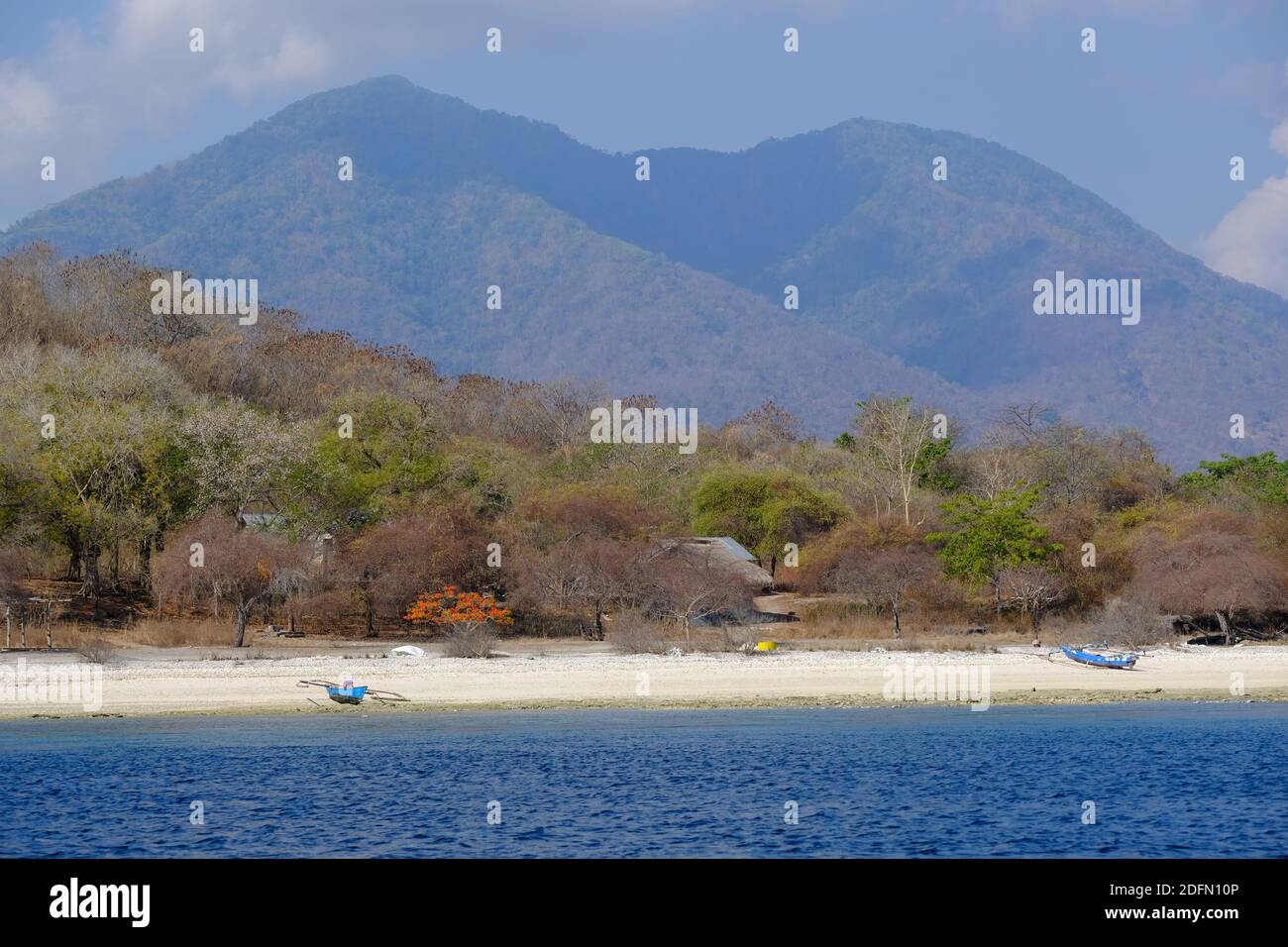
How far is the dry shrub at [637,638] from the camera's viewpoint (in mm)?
42219

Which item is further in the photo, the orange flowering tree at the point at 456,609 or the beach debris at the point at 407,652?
the orange flowering tree at the point at 456,609

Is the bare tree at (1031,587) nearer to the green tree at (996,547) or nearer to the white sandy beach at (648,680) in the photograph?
the green tree at (996,547)

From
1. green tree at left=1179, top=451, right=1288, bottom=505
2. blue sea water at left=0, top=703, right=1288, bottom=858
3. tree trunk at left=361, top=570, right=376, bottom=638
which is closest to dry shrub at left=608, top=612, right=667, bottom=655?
tree trunk at left=361, top=570, right=376, bottom=638

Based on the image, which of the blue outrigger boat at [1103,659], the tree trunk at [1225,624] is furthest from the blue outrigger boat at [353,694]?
the tree trunk at [1225,624]

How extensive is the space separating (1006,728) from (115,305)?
67626mm

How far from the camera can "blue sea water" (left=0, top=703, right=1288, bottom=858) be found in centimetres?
2017

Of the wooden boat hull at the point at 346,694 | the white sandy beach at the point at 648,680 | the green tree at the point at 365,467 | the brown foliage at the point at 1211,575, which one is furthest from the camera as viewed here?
the green tree at the point at 365,467

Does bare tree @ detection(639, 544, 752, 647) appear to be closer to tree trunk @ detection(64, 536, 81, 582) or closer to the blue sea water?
the blue sea water

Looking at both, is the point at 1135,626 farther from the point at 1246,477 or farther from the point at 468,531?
the point at 468,531

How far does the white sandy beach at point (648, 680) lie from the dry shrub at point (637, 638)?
828 mm

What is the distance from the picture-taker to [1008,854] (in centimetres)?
1950

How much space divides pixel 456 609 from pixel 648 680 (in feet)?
32.9

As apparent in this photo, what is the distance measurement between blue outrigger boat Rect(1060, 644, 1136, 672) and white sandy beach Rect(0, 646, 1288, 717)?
325 mm
